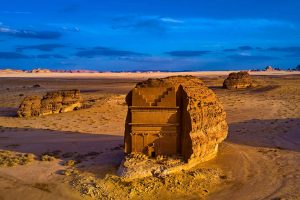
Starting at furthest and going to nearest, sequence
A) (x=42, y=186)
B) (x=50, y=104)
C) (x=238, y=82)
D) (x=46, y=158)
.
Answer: (x=238, y=82) < (x=50, y=104) < (x=46, y=158) < (x=42, y=186)

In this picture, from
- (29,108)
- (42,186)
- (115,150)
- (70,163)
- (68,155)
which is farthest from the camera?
(29,108)

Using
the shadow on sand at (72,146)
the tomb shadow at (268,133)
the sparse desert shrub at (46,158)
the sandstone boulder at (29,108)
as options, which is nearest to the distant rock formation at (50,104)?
the sandstone boulder at (29,108)

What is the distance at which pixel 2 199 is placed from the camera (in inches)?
348

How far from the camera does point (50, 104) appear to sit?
22484 mm

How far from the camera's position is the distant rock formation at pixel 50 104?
21906mm

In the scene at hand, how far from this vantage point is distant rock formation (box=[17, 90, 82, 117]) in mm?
21906

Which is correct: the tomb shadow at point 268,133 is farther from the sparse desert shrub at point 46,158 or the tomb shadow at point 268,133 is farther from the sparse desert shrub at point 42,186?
the sparse desert shrub at point 42,186

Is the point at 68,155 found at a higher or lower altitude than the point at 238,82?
lower

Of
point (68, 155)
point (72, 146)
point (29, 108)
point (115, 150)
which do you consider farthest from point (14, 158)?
point (29, 108)

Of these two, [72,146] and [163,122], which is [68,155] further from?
[163,122]

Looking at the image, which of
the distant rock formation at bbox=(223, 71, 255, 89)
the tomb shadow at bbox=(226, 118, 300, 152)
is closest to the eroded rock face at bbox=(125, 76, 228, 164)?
the tomb shadow at bbox=(226, 118, 300, 152)

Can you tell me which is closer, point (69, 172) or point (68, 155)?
point (69, 172)

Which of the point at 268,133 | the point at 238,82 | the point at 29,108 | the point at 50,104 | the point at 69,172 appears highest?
the point at 238,82

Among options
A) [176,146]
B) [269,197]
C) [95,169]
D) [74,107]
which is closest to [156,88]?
[176,146]
